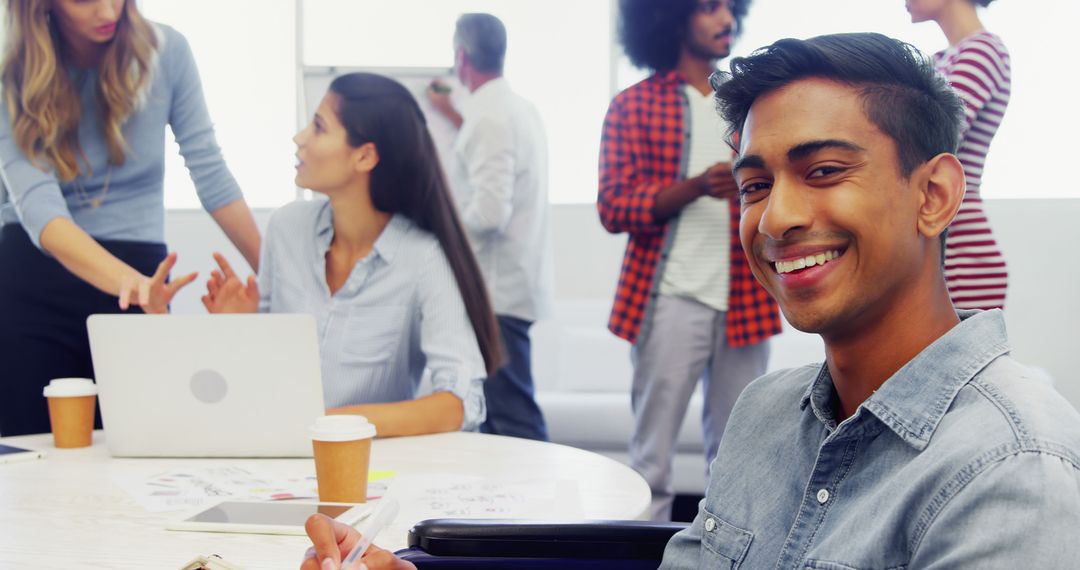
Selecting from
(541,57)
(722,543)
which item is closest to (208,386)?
(722,543)

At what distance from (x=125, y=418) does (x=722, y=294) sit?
132 cm

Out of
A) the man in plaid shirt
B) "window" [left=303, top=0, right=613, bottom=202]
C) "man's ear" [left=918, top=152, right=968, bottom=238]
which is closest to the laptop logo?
"man's ear" [left=918, top=152, right=968, bottom=238]

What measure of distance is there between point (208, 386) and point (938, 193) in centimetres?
104

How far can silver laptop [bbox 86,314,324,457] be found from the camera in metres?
1.42

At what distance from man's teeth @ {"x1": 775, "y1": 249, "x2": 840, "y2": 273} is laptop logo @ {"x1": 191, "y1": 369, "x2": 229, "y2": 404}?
0.88 meters

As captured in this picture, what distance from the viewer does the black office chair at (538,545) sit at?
102 centimetres

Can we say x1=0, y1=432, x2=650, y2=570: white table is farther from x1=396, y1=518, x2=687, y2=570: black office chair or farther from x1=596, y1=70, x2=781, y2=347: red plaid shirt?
x1=596, y1=70, x2=781, y2=347: red plaid shirt

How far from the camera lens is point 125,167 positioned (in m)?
2.28

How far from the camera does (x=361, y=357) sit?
1.98 metres

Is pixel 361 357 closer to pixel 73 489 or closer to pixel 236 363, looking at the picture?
pixel 236 363

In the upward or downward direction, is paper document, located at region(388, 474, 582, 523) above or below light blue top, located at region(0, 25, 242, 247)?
below

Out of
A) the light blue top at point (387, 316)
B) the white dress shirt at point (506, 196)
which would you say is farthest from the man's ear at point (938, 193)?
the white dress shirt at point (506, 196)

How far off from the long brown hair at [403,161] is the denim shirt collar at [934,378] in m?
1.28

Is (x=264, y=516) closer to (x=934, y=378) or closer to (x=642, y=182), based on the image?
(x=934, y=378)
